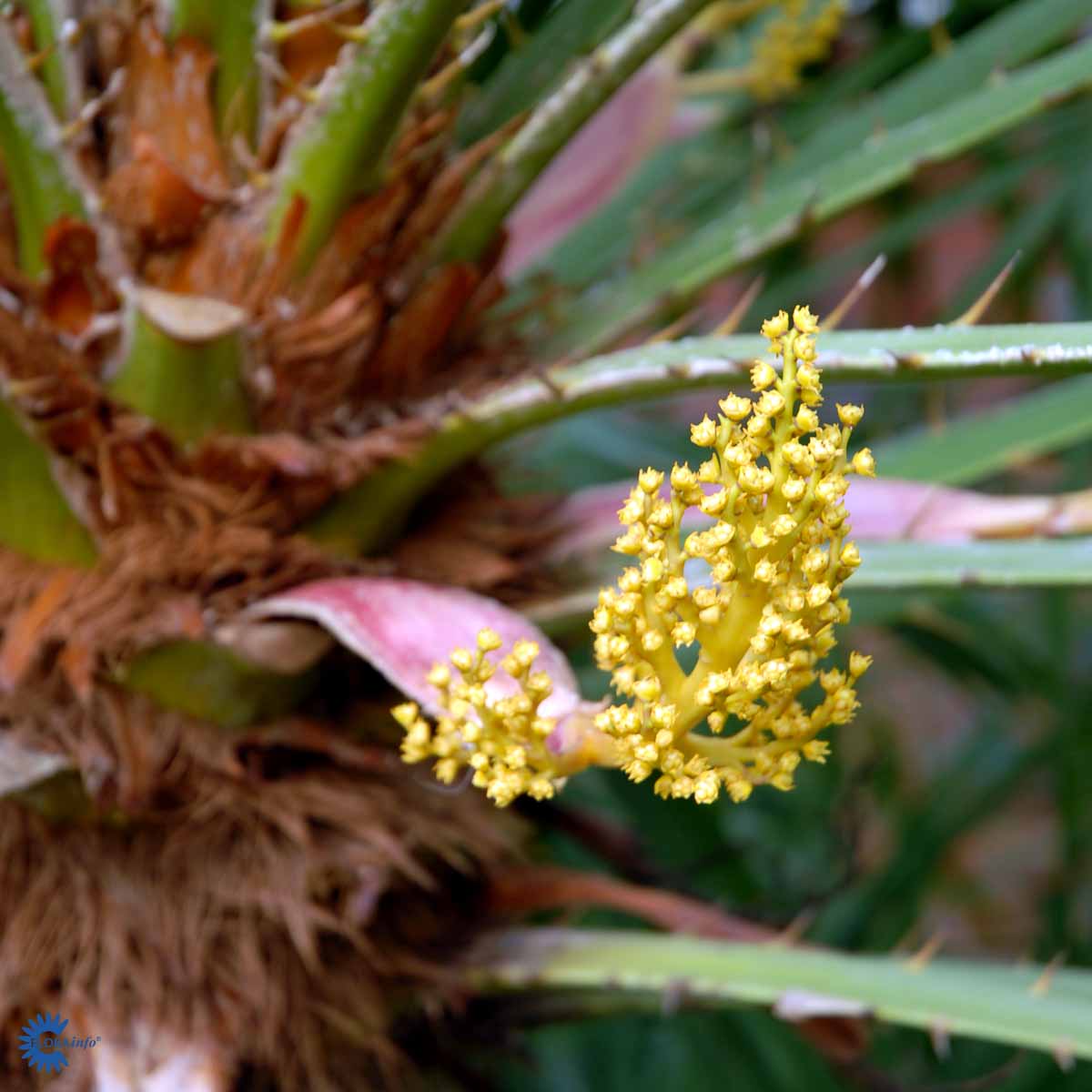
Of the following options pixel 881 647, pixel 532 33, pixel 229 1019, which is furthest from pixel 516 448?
pixel 881 647

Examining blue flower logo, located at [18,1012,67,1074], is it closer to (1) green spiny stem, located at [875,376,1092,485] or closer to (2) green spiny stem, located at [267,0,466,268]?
(2) green spiny stem, located at [267,0,466,268]

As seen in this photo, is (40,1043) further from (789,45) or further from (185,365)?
(789,45)

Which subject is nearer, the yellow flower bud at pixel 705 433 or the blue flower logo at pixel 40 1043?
the yellow flower bud at pixel 705 433

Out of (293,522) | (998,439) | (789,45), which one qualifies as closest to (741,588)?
(293,522)

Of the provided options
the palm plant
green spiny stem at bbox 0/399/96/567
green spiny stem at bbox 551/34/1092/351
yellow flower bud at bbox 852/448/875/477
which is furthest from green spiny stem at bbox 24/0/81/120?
yellow flower bud at bbox 852/448/875/477

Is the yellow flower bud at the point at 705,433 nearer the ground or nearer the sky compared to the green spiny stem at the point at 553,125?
nearer the ground

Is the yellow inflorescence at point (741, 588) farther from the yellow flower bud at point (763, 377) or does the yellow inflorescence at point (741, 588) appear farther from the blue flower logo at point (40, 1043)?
the blue flower logo at point (40, 1043)

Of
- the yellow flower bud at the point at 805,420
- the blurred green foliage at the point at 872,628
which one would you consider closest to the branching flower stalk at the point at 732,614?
the yellow flower bud at the point at 805,420

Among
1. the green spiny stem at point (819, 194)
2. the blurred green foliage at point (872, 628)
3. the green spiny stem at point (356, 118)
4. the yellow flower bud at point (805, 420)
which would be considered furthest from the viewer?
the blurred green foliage at point (872, 628)
